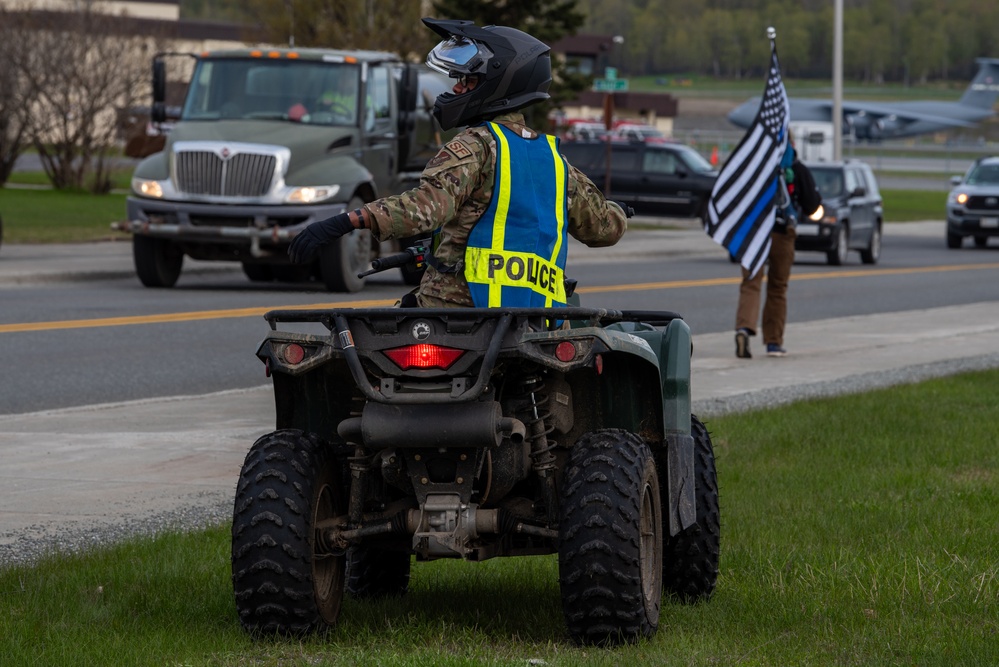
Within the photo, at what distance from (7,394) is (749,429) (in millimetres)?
4956

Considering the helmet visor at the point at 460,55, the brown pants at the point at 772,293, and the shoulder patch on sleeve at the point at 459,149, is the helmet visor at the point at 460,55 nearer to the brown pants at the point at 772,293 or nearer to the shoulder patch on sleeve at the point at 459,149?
the shoulder patch on sleeve at the point at 459,149

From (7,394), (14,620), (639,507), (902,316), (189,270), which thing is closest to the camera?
(639,507)

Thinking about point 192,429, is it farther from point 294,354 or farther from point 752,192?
point 752,192

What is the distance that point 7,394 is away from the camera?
38.1ft

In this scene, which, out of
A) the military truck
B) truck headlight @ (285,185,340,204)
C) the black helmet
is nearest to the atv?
the black helmet

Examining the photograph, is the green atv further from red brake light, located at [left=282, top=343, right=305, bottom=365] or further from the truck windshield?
the truck windshield

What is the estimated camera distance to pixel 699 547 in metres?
5.70

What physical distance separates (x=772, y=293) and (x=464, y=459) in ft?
32.1

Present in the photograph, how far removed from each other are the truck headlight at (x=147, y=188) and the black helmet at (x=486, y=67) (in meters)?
14.7

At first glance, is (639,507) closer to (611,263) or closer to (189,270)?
(189,270)

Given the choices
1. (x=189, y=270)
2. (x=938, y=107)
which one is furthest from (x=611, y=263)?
(x=938, y=107)

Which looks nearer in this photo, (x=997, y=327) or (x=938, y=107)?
(x=997, y=327)

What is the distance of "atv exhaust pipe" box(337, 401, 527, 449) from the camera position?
15.7ft

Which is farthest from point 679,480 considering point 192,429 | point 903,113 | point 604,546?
point 903,113
